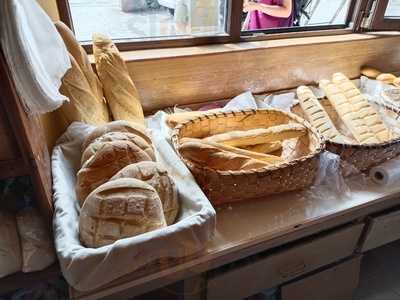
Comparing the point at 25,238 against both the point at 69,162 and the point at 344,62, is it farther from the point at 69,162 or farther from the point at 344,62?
the point at 344,62

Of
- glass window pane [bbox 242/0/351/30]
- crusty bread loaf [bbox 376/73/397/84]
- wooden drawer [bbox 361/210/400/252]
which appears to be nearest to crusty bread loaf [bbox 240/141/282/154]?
wooden drawer [bbox 361/210/400/252]

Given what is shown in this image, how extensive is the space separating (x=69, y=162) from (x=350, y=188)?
0.68 m

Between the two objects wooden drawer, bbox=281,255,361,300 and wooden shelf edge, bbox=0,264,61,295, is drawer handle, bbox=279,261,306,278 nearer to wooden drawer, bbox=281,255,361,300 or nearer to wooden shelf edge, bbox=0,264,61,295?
wooden drawer, bbox=281,255,361,300

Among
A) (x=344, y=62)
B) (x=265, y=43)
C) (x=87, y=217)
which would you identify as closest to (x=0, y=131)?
(x=87, y=217)

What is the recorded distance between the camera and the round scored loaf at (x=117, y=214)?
0.52 metres

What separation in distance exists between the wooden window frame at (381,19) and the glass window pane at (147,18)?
0.63 meters

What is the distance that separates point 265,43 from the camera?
1.16m

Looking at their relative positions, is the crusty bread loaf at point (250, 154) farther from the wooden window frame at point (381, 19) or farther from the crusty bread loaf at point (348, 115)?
the wooden window frame at point (381, 19)

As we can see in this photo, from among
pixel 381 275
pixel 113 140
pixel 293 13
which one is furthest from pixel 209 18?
pixel 381 275

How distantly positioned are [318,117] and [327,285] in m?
0.50

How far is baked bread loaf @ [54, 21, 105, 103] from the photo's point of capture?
0.76 metres

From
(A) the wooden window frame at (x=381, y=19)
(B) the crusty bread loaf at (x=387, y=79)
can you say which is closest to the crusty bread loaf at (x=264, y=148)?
(B) the crusty bread loaf at (x=387, y=79)

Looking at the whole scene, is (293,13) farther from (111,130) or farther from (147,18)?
(111,130)

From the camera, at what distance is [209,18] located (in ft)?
3.62
